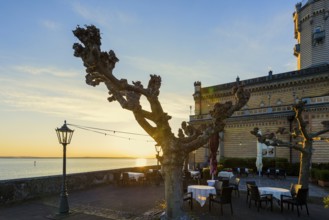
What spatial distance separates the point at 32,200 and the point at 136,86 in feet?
30.5

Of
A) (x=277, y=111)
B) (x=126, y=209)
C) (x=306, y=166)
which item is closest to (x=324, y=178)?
(x=306, y=166)

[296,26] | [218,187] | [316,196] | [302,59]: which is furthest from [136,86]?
[296,26]

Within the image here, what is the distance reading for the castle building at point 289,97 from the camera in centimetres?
2577

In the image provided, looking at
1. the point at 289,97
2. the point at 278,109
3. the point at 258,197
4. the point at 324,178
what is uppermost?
the point at 289,97

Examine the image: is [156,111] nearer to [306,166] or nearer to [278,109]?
[306,166]

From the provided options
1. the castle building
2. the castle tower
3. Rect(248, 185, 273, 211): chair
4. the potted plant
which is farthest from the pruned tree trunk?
the castle tower

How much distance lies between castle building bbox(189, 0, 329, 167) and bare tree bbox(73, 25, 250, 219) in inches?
848

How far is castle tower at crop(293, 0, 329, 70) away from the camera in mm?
33500

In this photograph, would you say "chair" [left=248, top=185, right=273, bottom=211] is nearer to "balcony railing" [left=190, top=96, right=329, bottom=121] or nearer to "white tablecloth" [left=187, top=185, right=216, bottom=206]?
"white tablecloth" [left=187, top=185, right=216, bottom=206]

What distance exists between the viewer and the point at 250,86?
35.5 m

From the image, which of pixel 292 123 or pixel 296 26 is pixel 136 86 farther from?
pixel 296 26

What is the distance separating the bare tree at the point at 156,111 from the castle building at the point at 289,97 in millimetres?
21532

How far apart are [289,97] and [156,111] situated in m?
29.6

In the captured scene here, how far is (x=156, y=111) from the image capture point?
802 centimetres
